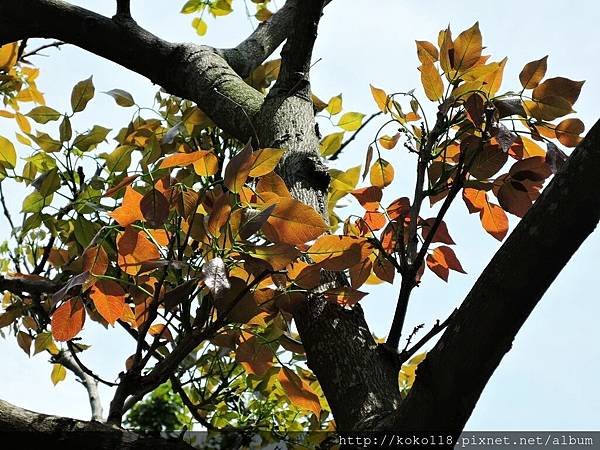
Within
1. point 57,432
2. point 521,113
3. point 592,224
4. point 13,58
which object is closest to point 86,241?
point 57,432

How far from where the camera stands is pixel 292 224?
0.79 m

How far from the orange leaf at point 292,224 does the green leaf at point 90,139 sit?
64 cm

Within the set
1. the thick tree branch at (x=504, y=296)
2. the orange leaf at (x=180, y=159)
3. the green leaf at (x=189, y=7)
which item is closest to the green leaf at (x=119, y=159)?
the orange leaf at (x=180, y=159)

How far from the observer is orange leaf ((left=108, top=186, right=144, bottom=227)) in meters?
0.84

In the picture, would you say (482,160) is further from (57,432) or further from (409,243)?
(57,432)

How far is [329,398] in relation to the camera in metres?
0.84

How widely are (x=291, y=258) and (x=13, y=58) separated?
104cm

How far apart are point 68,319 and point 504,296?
0.49 metres

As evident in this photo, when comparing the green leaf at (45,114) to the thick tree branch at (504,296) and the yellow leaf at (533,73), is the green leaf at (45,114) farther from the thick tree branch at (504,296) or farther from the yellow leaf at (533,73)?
the thick tree branch at (504,296)

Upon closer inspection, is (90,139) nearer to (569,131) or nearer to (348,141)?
(348,141)

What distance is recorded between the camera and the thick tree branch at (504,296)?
639 millimetres

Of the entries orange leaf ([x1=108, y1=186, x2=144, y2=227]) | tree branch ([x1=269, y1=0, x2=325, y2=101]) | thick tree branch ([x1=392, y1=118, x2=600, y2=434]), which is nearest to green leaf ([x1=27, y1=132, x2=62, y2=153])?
tree branch ([x1=269, y1=0, x2=325, y2=101])

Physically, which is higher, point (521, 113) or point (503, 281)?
point (521, 113)

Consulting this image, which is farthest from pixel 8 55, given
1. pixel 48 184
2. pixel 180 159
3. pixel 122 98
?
pixel 180 159
